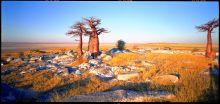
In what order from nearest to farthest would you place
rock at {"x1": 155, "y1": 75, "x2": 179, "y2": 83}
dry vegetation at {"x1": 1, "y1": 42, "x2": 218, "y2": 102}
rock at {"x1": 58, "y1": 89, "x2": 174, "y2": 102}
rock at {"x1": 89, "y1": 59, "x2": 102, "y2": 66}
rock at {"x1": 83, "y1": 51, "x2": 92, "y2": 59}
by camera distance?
rock at {"x1": 58, "y1": 89, "x2": 174, "y2": 102}
dry vegetation at {"x1": 1, "y1": 42, "x2": 218, "y2": 102}
rock at {"x1": 155, "y1": 75, "x2": 179, "y2": 83}
rock at {"x1": 89, "y1": 59, "x2": 102, "y2": 66}
rock at {"x1": 83, "y1": 51, "x2": 92, "y2": 59}

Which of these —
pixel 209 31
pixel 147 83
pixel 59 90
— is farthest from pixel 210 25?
pixel 59 90

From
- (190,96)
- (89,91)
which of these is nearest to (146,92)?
(190,96)

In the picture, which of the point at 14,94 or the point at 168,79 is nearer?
the point at 14,94

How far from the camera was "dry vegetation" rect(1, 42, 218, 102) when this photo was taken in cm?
680

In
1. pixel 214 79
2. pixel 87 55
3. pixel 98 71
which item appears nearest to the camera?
pixel 214 79

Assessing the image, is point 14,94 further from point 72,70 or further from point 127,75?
point 127,75

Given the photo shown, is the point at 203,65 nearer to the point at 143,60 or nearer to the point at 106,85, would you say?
the point at 143,60

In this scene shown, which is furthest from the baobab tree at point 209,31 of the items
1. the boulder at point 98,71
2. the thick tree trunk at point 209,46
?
the boulder at point 98,71

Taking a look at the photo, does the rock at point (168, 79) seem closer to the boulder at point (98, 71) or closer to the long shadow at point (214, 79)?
the long shadow at point (214, 79)

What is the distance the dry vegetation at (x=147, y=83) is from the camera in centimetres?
680

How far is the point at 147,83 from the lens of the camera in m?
7.84

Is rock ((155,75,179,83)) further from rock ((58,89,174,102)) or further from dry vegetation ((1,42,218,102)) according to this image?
rock ((58,89,174,102))

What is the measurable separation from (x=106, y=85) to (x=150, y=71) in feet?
5.37

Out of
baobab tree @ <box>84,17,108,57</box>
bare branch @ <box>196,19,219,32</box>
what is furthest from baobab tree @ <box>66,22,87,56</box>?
bare branch @ <box>196,19,219,32</box>
